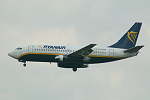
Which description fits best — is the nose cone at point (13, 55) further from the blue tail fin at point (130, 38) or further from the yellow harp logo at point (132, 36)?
the yellow harp logo at point (132, 36)

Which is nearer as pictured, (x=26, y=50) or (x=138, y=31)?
(x=26, y=50)

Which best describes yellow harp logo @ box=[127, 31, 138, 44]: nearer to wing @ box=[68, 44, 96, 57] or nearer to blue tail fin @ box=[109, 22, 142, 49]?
blue tail fin @ box=[109, 22, 142, 49]

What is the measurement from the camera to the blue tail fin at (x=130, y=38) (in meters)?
86.1

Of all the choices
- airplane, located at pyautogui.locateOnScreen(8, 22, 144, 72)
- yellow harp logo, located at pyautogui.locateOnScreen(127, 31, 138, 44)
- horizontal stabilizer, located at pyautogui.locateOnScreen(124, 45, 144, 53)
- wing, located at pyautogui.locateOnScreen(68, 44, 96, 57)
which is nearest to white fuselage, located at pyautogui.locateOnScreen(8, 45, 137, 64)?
airplane, located at pyautogui.locateOnScreen(8, 22, 144, 72)

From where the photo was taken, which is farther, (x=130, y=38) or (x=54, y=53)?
(x=130, y=38)

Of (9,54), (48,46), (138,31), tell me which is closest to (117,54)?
(138,31)

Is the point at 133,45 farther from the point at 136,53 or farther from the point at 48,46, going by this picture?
the point at 48,46

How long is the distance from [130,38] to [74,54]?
14.3 metres

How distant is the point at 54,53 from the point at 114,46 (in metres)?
13.5

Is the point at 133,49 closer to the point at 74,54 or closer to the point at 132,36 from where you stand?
the point at 132,36

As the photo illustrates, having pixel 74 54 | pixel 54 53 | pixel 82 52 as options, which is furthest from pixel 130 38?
pixel 54 53

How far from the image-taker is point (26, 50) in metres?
81.6

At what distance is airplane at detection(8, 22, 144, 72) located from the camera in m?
80.9

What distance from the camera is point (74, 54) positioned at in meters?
80.4
